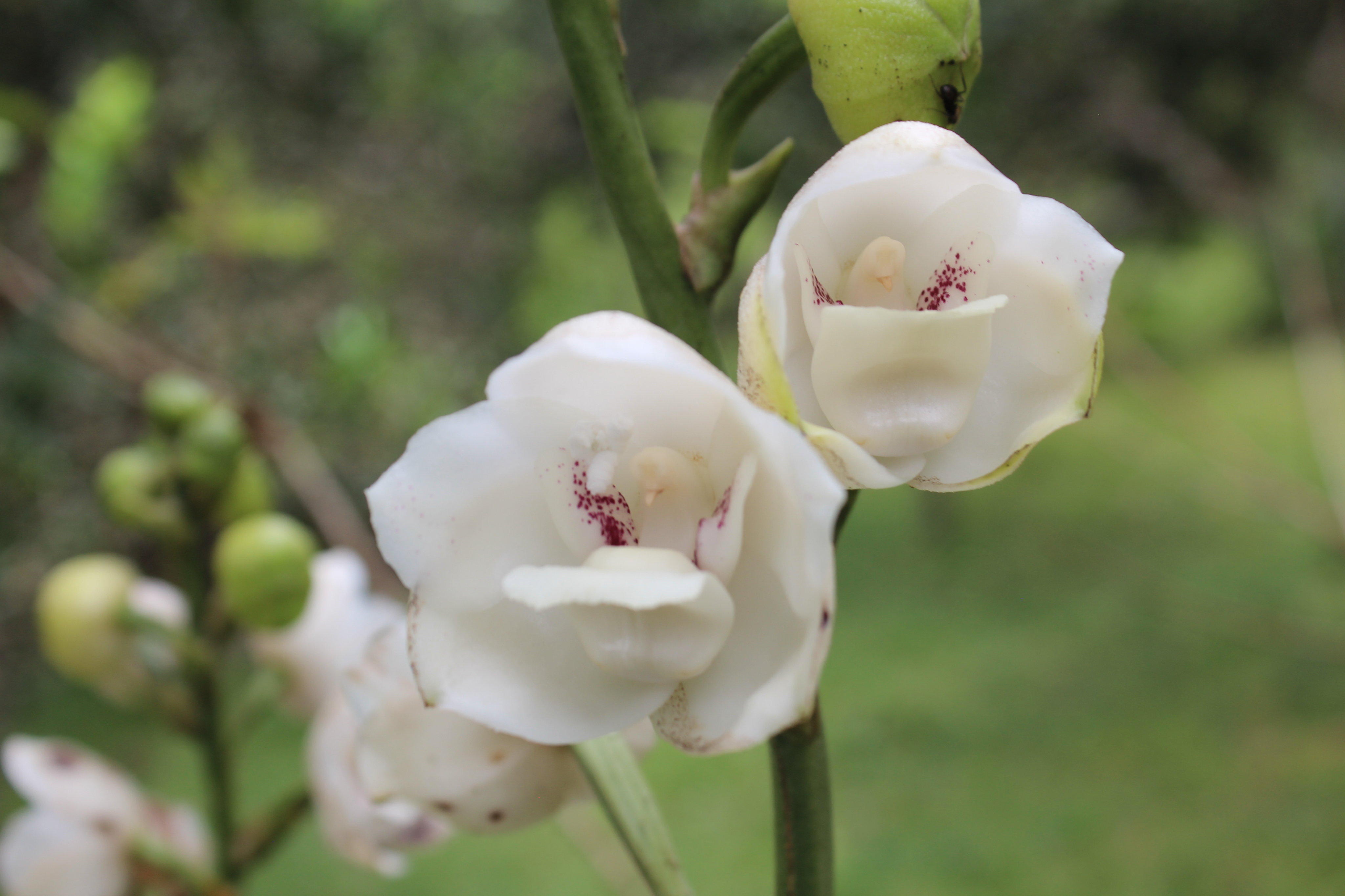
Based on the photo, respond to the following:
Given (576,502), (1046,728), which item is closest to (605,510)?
(576,502)

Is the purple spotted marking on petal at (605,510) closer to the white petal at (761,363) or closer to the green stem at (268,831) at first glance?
the white petal at (761,363)

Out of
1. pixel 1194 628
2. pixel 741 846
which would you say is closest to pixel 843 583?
pixel 1194 628

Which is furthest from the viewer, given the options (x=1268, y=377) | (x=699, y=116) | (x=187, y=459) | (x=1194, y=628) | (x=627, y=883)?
(x=1268, y=377)

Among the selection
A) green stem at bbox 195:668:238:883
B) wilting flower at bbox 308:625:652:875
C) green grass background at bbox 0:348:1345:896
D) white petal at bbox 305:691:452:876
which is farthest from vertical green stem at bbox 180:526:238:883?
green grass background at bbox 0:348:1345:896

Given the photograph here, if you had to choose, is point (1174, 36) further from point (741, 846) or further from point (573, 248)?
point (741, 846)

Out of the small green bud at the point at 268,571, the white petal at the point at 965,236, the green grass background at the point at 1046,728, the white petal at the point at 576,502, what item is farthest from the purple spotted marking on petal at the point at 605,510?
the green grass background at the point at 1046,728
